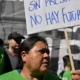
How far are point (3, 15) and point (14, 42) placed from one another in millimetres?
1488

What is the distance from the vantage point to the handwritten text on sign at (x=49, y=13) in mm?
2701

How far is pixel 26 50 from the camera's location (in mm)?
2531

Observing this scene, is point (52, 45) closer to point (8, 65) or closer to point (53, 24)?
point (8, 65)

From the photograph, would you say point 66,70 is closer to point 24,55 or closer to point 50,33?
point 50,33

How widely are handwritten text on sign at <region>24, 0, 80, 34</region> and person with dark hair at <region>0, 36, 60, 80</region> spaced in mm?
210

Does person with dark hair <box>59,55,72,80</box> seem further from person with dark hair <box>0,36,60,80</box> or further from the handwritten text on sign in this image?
person with dark hair <box>0,36,60,80</box>

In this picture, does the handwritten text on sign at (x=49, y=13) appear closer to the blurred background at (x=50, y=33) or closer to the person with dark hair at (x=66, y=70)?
the person with dark hair at (x=66, y=70)

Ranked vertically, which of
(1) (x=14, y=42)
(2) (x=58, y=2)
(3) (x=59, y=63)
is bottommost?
(3) (x=59, y=63)

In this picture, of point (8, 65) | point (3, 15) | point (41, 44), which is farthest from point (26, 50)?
point (3, 15)

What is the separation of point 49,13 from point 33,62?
0.44m

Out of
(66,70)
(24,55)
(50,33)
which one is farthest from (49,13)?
(50,33)

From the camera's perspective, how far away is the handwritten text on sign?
8.86 feet

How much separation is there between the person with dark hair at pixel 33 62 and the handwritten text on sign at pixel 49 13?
210mm

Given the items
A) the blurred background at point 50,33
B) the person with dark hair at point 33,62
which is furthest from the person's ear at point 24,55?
the blurred background at point 50,33
